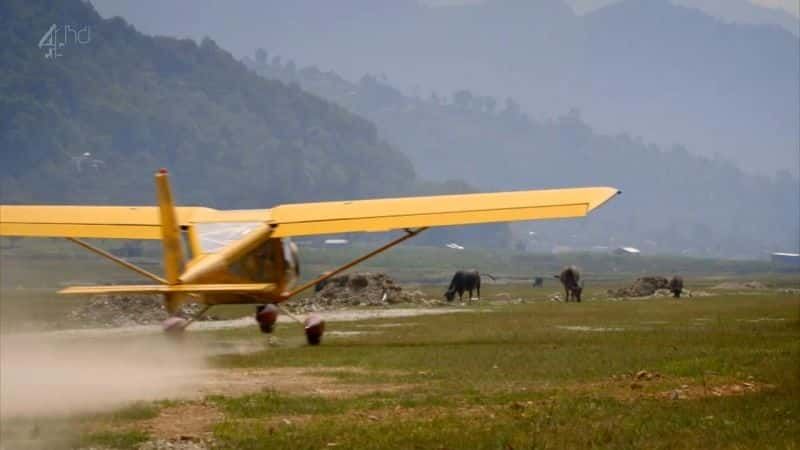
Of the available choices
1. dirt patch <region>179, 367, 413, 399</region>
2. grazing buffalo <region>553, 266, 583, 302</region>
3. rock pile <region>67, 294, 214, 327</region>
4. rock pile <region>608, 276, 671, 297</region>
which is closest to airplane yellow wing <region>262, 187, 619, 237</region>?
dirt patch <region>179, 367, 413, 399</region>

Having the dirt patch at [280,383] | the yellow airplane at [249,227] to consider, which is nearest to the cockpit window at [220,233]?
the yellow airplane at [249,227]

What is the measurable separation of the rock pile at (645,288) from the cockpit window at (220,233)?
135 ft

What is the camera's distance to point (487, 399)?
1897 cm

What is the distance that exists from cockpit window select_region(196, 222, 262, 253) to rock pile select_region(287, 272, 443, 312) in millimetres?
24730

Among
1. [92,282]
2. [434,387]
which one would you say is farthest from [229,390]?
[92,282]

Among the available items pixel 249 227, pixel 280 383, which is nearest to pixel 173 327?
pixel 249 227

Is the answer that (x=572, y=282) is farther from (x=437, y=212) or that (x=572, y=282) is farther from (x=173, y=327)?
(x=173, y=327)

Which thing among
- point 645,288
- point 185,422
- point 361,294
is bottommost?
point 185,422

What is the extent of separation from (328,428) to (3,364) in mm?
9625

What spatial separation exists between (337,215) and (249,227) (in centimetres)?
196

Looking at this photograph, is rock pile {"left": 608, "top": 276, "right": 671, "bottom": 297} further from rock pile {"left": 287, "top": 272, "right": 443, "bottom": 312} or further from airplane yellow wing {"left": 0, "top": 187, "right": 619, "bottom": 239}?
airplane yellow wing {"left": 0, "top": 187, "right": 619, "bottom": 239}

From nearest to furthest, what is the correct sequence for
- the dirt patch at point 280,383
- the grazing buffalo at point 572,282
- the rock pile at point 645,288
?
1. the dirt patch at point 280,383
2. the grazing buffalo at point 572,282
3. the rock pile at point 645,288

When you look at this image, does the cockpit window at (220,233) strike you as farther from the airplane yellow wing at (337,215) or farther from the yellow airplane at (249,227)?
the airplane yellow wing at (337,215)

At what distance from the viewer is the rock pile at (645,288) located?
68.9m
